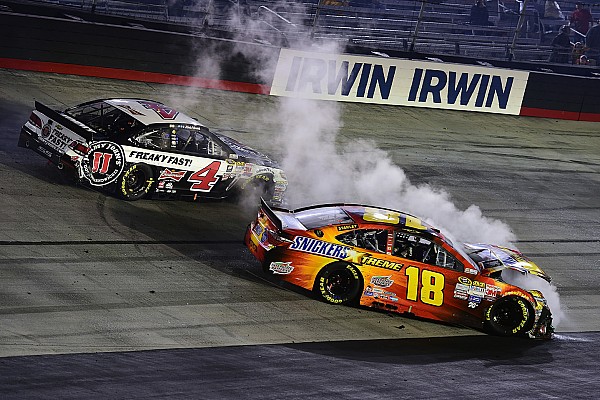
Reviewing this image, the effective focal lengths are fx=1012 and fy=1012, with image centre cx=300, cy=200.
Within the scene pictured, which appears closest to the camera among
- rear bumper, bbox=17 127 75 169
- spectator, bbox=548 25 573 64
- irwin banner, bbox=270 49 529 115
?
rear bumper, bbox=17 127 75 169

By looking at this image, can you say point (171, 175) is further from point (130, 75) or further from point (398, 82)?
point (398, 82)

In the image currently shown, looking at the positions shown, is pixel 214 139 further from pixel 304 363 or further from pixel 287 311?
pixel 304 363

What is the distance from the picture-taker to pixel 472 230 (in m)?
16.2

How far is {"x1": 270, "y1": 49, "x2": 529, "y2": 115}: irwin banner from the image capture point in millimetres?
23609

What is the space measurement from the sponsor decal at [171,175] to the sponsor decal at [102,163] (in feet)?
2.14

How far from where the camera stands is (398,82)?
82.4ft

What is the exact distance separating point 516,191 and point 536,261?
4450 millimetres

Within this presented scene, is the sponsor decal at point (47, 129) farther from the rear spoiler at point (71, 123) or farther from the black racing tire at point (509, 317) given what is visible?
the black racing tire at point (509, 317)

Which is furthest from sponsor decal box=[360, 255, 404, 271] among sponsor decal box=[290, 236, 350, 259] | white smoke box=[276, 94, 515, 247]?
white smoke box=[276, 94, 515, 247]

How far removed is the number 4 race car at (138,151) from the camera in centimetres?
1438

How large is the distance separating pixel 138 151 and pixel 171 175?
0.68 m

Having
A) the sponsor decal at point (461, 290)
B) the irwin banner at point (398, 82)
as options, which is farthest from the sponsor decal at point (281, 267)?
the irwin banner at point (398, 82)

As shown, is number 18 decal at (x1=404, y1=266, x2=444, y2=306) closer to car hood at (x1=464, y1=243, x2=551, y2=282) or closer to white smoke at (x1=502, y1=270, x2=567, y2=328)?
car hood at (x1=464, y1=243, x2=551, y2=282)

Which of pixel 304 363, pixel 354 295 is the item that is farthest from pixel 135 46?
pixel 304 363
